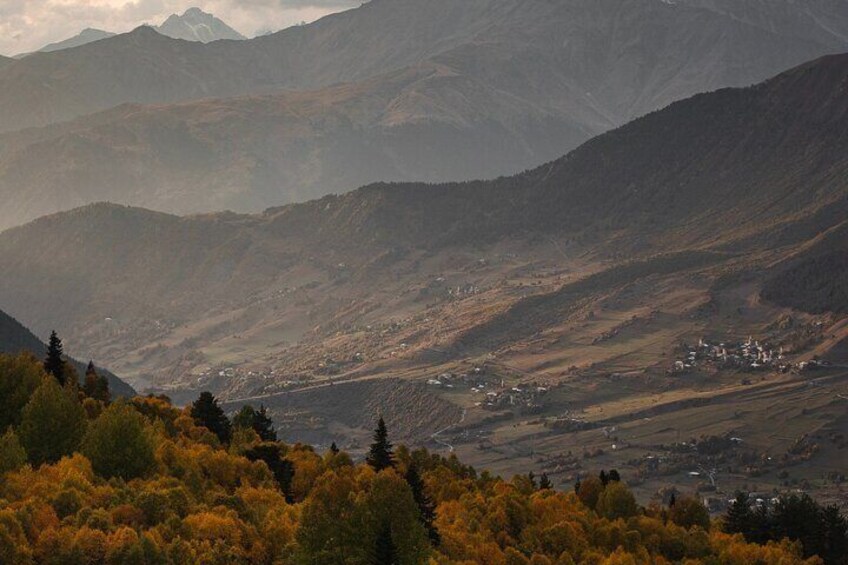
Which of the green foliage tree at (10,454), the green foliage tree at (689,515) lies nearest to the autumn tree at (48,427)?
the green foliage tree at (10,454)

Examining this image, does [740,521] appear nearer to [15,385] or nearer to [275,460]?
[275,460]

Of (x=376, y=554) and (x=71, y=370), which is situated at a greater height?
(x=71, y=370)

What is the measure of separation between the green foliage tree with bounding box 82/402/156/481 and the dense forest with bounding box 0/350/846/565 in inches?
4.4

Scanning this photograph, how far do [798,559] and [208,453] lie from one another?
58158 millimetres

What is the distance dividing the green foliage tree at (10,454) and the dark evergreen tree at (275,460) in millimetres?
25216

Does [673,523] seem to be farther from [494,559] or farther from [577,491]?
[494,559]

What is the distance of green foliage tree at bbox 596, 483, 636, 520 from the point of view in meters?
132

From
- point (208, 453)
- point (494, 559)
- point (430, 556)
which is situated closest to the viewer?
point (430, 556)

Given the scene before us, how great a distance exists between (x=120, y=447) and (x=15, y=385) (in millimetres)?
19748

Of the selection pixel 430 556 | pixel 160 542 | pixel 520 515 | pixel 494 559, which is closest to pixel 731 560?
pixel 520 515

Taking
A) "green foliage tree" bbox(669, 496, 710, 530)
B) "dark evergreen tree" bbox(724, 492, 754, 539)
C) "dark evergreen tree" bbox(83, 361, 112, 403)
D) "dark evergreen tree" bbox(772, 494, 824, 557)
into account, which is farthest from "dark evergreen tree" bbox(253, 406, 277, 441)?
"dark evergreen tree" bbox(772, 494, 824, 557)

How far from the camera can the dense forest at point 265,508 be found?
7794 centimetres

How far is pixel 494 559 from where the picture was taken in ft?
316

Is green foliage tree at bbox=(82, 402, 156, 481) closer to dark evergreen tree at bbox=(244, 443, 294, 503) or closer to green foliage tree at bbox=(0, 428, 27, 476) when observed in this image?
green foliage tree at bbox=(0, 428, 27, 476)
